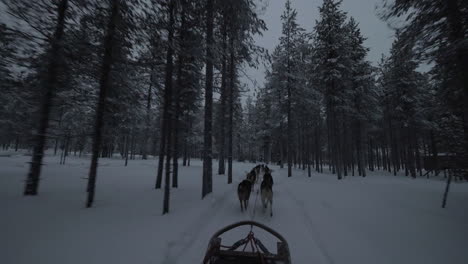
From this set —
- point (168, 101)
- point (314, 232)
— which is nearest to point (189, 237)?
point (314, 232)

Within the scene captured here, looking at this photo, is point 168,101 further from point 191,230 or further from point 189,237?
point 189,237

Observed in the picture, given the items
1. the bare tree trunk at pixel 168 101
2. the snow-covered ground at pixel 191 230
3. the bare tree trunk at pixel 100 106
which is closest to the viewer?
the snow-covered ground at pixel 191 230

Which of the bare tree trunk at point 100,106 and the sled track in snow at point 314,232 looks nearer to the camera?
the sled track in snow at point 314,232

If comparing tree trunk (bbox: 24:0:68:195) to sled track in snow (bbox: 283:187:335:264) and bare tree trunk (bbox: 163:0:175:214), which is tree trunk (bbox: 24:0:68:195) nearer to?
bare tree trunk (bbox: 163:0:175:214)

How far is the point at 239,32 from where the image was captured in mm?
8180

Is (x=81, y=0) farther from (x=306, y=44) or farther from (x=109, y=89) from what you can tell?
(x=306, y=44)

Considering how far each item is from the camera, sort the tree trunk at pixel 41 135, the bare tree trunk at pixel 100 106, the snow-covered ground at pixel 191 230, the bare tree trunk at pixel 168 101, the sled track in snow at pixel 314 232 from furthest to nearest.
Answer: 1. the bare tree trunk at pixel 100 106
2. the bare tree trunk at pixel 168 101
3. the tree trunk at pixel 41 135
4. the sled track in snow at pixel 314 232
5. the snow-covered ground at pixel 191 230

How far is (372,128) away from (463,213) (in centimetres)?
2340

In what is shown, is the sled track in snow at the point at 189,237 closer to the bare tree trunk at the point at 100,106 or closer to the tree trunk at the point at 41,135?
the bare tree trunk at the point at 100,106

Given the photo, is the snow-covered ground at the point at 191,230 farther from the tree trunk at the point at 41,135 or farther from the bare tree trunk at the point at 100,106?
the bare tree trunk at the point at 100,106

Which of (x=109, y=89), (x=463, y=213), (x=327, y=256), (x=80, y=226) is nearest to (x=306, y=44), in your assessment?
(x=463, y=213)

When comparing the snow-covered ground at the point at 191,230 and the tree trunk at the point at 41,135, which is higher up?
the tree trunk at the point at 41,135

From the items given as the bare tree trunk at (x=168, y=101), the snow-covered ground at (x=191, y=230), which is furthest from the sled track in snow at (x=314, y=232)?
the bare tree trunk at (x=168, y=101)

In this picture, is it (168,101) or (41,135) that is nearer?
(41,135)
